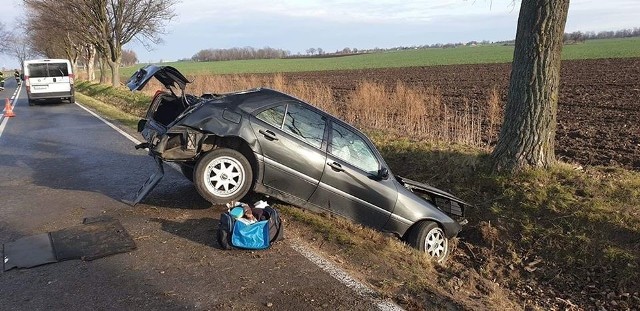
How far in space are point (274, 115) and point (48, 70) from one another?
2105cm

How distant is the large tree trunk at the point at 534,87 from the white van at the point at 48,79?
850 inches

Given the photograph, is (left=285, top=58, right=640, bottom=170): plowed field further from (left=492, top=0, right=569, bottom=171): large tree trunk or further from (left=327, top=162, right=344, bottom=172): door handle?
(left=327, top=162, right=344, bottom=172): door handle

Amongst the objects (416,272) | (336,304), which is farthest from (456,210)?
(336,304)

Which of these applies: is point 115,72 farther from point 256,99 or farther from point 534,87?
point 534,87

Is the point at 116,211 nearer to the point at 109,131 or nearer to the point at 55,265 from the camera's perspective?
the point at 55,265

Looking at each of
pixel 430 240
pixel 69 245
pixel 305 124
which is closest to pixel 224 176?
pixel 305 124

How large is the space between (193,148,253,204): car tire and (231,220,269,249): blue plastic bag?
1.03 metres

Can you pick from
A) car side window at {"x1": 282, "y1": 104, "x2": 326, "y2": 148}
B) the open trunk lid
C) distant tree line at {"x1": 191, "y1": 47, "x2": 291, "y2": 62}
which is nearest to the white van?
the open trunk lid

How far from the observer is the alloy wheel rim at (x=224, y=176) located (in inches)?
227

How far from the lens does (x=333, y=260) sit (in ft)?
15.7

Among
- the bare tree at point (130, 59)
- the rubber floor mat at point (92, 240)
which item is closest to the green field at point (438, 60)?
the bare tree at point (130, 59)

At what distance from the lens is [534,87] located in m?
7.52

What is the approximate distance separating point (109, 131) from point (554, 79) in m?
10.8

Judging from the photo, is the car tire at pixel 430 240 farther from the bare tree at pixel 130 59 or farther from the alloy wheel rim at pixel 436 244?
the bare tree at pixel 130 59
